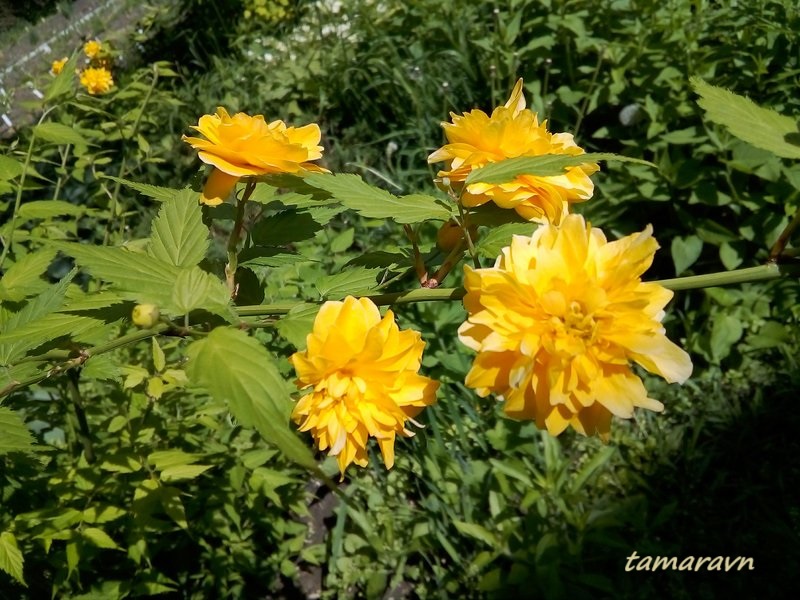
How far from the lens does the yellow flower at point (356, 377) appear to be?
71 centimetres

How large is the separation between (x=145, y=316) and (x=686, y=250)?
6.93ft

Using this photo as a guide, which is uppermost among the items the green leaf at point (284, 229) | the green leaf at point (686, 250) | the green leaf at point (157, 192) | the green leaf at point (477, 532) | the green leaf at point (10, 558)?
the green leaf at point (157, 192)

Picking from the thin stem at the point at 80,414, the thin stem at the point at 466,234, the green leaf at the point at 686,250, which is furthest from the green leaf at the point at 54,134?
the green leaf at the point at 686,250

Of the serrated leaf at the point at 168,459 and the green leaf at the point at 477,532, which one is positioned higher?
the serrated leaf at the point at 168,459

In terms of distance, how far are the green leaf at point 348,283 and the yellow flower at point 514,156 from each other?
0.49ft

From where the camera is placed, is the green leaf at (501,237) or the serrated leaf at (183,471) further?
the serrated leaf at (183,471)

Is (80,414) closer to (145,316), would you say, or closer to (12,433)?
(12,433)

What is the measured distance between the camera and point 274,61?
14.0 feet

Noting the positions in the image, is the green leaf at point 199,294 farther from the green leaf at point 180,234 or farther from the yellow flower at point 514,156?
the yellow flower at point 514,156

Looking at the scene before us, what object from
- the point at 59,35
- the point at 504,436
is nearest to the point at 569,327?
the point at 504,436

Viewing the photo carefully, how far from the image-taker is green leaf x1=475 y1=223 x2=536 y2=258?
826 millimetres

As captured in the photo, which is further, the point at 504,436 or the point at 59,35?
the point at 59,35

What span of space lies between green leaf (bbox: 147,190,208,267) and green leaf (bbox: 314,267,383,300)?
0.51ft

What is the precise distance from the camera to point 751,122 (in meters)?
0.77
